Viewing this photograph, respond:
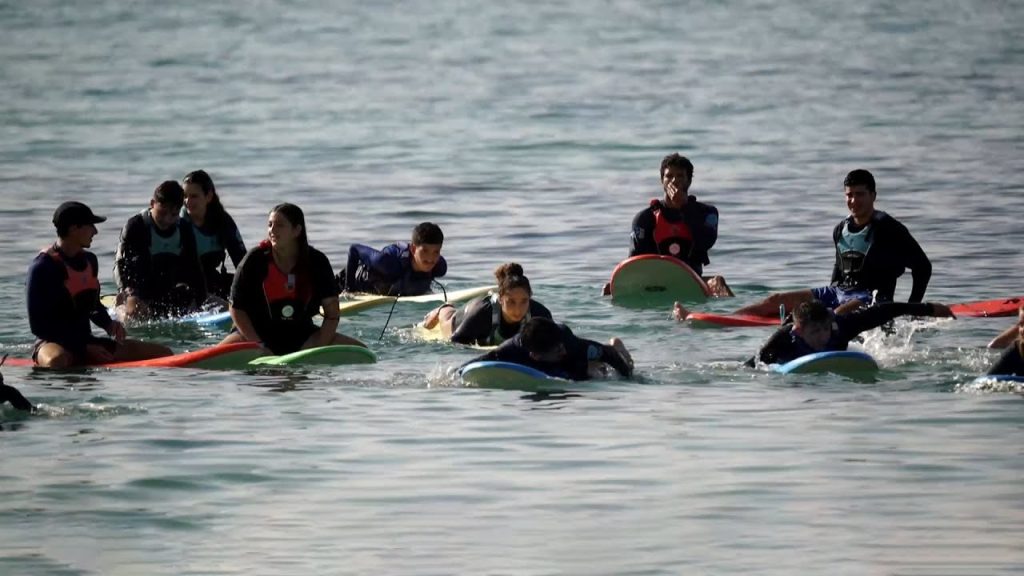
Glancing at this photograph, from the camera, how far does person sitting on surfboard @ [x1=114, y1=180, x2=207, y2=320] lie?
56.1ft

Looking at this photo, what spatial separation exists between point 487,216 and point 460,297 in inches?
343

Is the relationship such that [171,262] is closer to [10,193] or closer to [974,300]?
[974,300]

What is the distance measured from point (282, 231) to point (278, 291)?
486 mm

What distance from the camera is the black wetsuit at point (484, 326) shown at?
15.4 metres

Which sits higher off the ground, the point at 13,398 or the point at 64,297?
the point at 64,297

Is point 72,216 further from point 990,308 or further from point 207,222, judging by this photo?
point 990,308

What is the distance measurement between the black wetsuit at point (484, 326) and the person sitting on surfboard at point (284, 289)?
908mm

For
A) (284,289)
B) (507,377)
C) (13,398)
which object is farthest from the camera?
(284,289)

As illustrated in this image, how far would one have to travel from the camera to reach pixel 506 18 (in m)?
65.8

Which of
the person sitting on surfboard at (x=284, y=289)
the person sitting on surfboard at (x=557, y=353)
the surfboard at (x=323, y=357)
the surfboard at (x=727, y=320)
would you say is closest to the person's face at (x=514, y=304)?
the person sitting on surfboard at (x=557, y=353)

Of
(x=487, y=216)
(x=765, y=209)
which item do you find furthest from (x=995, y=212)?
(x=487, y=216)

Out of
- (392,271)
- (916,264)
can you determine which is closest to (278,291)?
(392,271)

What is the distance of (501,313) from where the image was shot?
604 inches

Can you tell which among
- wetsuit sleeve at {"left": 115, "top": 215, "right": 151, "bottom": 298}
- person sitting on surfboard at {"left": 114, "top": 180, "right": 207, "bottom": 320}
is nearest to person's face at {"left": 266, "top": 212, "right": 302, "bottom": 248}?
person sitting on surfboard at {"left": 114, "top": 180, "right": 207, "bottom": 320}
